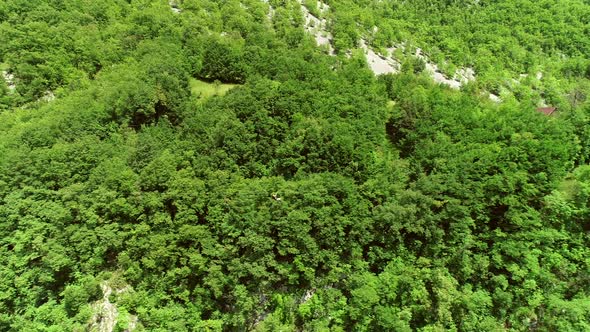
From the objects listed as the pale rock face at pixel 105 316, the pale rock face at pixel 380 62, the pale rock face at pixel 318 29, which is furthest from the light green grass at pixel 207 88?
the pale rock face at pixel 380 62

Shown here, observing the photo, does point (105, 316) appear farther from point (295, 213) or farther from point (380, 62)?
point (380, 62)

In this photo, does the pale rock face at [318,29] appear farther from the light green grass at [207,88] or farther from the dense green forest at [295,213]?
the dense green forest at [295,213]

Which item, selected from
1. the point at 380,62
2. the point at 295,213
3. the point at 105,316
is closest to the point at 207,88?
the point at 295,213

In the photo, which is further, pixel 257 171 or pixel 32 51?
pixel 32 51

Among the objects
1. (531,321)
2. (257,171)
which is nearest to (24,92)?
(257,171)

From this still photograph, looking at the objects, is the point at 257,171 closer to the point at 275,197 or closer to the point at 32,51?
the point at 275,197

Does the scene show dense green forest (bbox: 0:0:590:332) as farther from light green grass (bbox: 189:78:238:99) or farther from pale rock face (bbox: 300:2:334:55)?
pale rock face (bbox: 300:2:334:55)

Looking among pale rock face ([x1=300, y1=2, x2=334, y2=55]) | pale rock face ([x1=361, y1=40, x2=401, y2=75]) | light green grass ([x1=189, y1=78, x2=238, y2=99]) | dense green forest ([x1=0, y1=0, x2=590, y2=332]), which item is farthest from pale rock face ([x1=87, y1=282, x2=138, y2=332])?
pale rock face ([x1=361, y1=40, x2=401, y2=75])
